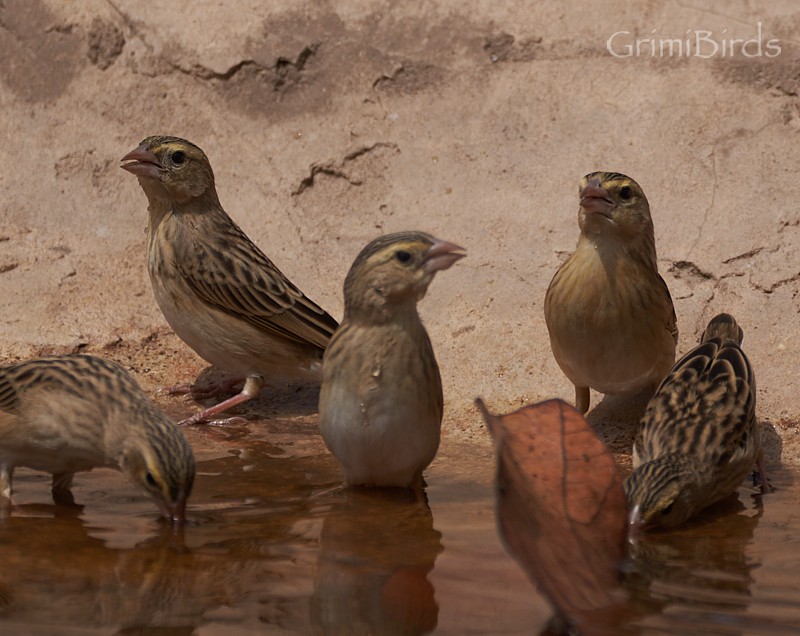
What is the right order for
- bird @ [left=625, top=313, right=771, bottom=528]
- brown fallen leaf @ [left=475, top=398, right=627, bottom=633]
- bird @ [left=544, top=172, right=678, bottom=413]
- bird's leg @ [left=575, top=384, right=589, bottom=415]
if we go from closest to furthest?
brown fallen leaf @ [left=475, top=398, right=627, bottom=633], bird @ [left=625, top=313, right=771, bottom=528], bird @ [left=544, top=172, right=678, bottom=413], bird's leg @ [left=575, top=384, right=589, bottom=415]

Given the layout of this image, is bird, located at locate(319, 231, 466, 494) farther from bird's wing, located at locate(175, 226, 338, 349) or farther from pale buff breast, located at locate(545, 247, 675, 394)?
bird's wing, located at locate(175, 226, 338, 349)

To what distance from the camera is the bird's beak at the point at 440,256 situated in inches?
225

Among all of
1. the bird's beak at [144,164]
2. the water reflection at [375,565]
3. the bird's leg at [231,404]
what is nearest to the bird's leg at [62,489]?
the water reflection at [375,565]

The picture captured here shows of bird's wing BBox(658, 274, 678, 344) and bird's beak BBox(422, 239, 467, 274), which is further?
bird's wing BBox(658, 274, 678, 344)

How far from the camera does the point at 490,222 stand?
8648mm

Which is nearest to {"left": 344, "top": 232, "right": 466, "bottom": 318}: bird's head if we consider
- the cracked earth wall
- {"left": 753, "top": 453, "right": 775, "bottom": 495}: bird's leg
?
the cracked earth wall

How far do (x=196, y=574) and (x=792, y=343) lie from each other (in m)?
3.85

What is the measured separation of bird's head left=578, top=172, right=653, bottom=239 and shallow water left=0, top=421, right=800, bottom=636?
1.34m

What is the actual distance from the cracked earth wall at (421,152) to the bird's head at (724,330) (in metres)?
0.59

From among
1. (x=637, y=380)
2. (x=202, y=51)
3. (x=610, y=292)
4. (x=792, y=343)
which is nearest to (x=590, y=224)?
(x=610, y=292)

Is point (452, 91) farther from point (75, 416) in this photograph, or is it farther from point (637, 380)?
point (75, 416)

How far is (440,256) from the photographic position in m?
5.74

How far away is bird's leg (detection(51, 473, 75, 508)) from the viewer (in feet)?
19.9

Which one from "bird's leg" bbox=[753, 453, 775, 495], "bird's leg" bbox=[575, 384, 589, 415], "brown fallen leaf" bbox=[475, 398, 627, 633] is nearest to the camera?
"brown fallen leaf" bbox=[475, 398, 627, 633]
